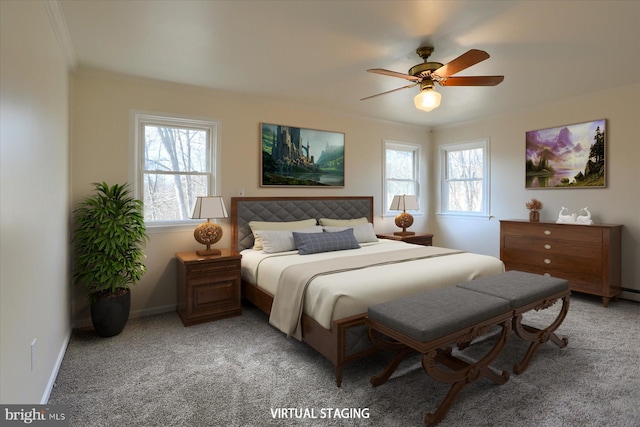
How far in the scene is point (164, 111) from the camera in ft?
12.3

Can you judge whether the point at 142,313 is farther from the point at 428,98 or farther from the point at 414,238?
the point at 414,238

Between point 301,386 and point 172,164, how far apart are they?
286 cm

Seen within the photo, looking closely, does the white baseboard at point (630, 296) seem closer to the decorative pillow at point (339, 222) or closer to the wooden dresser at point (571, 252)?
the wooden dresser at point (571, 252)

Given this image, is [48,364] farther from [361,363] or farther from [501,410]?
[501,410]

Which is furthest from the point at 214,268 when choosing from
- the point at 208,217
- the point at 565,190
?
the point at 565,190

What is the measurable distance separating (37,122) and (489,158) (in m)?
5.52

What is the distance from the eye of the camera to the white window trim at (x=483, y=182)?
539 cm

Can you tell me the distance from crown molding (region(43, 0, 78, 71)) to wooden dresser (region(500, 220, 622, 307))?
524 cm

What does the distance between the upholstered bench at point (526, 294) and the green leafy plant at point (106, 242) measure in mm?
2961

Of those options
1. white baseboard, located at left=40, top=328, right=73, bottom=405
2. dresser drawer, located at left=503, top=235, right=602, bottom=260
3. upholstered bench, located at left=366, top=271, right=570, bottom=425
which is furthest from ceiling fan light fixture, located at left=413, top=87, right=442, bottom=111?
white baseboard, located at left=40, top=328, right=73, bottom=405

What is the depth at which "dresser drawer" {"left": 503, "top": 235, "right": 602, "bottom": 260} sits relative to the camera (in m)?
3.93

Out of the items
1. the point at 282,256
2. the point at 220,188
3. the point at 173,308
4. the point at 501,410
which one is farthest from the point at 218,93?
the point at 501,410

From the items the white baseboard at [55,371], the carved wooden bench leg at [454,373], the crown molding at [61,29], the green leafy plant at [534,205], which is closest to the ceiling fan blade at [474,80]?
the carved wooden bench leg at [454,373]

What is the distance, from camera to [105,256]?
3.03 m
